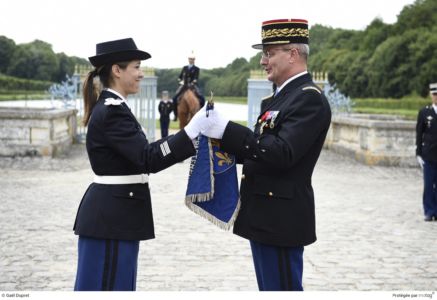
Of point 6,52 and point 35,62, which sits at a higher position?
point 6,52

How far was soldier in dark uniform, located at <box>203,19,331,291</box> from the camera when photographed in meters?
3.31

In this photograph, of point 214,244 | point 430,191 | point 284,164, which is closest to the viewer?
point 284,164

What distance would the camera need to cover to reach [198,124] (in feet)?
11.0

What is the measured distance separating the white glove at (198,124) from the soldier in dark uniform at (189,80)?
44.3 ft

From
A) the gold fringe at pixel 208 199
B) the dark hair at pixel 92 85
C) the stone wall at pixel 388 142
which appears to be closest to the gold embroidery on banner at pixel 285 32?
the gold fringe at pixel 208 199

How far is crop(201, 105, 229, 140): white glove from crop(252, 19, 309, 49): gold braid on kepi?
48cm

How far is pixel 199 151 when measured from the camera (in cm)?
349

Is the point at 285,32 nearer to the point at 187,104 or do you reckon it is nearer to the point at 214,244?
the point at 214,244

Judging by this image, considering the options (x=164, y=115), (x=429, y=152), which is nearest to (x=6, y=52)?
(x=164, y=115)

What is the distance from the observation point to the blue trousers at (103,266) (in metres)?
3.44

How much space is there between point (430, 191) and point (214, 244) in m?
3.44

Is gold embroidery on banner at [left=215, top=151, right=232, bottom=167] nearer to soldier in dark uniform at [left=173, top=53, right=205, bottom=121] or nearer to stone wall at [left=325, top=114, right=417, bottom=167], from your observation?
stone wall at [left=325, top=114, right=417, bottom=167]

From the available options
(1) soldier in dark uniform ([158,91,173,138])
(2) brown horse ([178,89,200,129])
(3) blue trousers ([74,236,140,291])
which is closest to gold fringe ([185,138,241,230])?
(3) blue trousers ([74,236,140,291])

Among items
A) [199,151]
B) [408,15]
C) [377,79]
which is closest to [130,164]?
[199,151]
